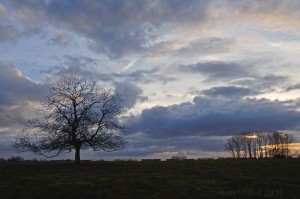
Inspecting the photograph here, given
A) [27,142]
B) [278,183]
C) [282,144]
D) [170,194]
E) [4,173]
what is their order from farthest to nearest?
1. [282,144]
2. [27,142]
3. [4,173]
4. [278,183]
5. [170,194]

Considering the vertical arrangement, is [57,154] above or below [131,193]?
above

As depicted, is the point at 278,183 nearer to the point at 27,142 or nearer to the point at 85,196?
the point at 85,196

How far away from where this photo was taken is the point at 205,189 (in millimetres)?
28078

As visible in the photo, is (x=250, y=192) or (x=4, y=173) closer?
(x=250, y=192)

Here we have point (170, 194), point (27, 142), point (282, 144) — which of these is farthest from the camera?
point (282, 144)

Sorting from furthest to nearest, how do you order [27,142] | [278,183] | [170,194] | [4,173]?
[27,142], [4,173], [278,183], [170,194]

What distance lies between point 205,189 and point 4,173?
74.1ft

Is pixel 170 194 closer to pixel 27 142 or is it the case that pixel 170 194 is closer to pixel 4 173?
pixel 4 173

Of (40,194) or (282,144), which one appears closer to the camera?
(40,194)

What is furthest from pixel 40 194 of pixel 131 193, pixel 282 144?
pixel 282 144

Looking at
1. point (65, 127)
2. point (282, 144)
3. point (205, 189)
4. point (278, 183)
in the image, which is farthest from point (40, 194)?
point (282, 144)

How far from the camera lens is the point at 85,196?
2730 cm

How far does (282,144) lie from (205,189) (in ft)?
408

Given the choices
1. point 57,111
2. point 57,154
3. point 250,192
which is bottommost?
point 250,192
